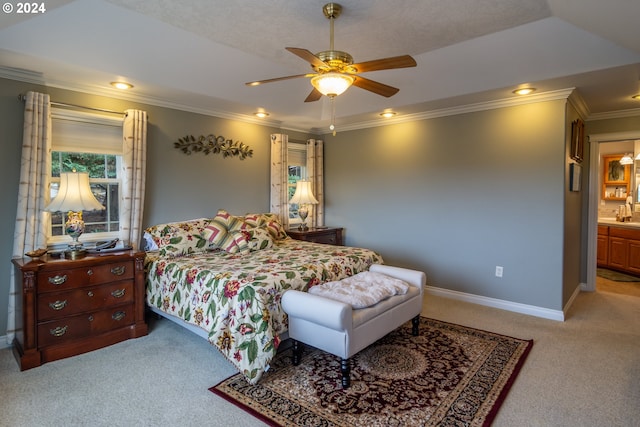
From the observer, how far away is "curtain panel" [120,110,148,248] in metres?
3.55

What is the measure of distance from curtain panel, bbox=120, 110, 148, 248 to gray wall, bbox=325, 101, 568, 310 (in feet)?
9.70

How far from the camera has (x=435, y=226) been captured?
461 cm

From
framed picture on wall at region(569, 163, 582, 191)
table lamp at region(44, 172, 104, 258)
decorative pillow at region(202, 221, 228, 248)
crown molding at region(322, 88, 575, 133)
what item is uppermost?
crown molding at region(322, 88, 575, 133)

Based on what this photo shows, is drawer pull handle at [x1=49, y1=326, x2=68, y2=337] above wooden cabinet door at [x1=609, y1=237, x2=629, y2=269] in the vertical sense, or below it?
below

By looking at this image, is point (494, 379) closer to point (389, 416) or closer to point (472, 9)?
point (389, 416)

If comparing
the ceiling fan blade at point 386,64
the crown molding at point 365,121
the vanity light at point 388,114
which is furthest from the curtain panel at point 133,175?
the vanity light at point 388,114

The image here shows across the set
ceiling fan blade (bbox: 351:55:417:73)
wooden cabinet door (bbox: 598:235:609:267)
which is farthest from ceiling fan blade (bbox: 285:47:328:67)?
wooden cabinet door (bbox: 598:235:609:267)

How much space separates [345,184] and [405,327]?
2661 mm

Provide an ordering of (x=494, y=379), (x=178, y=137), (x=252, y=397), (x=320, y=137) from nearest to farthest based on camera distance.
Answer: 1. (x=252, y=397)
2. (x=494, y=379)
3. (x=178, y=137)
4. (x=320, y=137)

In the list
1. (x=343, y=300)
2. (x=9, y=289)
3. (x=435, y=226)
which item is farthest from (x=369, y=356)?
(x=9, y=289)

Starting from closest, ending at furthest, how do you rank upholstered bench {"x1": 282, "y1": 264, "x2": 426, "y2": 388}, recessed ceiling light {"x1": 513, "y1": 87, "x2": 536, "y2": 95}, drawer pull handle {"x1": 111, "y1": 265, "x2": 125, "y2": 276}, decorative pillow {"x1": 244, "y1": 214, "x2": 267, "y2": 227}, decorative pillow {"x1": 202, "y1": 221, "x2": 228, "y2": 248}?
upholstered bench {"x1": 282, "y1": 264, "x2": 426, "y2": 388}, drawer pull handle {"x1": 111, "y1": 265, "x2": 125, "y2": 276}, recessed ceiling light {"x1": 513, "y1": 87, "x2": 536, "y2": 95}, decorative pillow {"x1": 202, "y1": 221, "x2": 228, "y2": 248}, decorative pillow {"x1": 244, "y1": 214, "x2": 267, "y2": 227}

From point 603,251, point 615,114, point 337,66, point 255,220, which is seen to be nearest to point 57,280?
point 255,220

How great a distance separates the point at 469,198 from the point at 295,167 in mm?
2716

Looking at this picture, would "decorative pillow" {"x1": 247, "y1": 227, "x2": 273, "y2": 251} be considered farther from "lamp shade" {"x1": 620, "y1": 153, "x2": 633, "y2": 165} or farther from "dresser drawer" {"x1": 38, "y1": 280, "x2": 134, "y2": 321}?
"lamp shade" {"x1": 620, "y1": 153, "x2": 633, "y2": 165}
